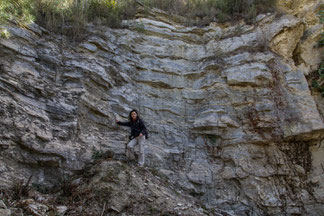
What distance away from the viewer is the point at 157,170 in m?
6.48

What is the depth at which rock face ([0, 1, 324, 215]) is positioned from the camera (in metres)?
5.62

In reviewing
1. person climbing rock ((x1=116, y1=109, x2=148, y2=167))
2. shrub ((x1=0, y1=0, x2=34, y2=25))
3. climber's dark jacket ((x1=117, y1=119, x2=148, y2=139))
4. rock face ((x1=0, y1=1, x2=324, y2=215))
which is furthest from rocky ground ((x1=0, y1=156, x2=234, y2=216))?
shrub ((x1=0, y1=0, x2=34, y2=25))

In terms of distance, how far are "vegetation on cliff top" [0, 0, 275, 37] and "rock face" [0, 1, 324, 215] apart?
53cm

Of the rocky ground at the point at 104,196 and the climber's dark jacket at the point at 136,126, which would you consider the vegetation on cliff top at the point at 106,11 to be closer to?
the climber's dark jacket at the point at 136,126

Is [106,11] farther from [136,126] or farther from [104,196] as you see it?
[104,196]

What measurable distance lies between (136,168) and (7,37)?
4475mm

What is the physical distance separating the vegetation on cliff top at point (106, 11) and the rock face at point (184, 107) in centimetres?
53

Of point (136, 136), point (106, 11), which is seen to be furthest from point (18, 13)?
point (136, 136)

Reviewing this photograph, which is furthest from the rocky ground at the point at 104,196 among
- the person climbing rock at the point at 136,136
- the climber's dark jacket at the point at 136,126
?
the climber's dark jacket at the point at 136,126

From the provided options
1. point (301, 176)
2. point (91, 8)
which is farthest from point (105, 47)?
point (301, 176)

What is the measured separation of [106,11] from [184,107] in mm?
4774

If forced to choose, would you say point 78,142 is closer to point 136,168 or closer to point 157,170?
point 136,168

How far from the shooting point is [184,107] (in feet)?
26.1

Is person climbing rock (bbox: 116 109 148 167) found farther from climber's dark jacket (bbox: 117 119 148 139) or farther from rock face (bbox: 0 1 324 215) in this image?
rock face (bbox: 0 1 324 215)
